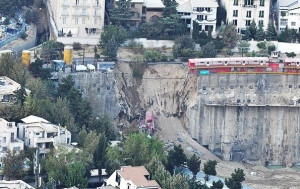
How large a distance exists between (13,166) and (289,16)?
46.2 metres

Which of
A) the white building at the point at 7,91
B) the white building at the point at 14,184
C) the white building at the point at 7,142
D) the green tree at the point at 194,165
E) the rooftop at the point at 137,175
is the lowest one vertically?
the green tree at the point at 194,165

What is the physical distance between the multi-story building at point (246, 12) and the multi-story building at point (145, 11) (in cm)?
741

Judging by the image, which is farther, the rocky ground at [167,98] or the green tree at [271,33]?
the green tree at [271,33]

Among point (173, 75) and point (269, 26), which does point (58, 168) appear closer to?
point (173, 75)

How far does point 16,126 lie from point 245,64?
29933 millimetres

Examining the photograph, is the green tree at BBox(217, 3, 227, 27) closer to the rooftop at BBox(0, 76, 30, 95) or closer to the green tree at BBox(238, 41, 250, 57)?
the green tree at BBox(238, 41, 250, 57)

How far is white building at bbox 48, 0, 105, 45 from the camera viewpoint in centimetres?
12656

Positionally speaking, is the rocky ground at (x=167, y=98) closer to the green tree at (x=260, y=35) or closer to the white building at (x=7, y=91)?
the green tree at (x=260, y=35)

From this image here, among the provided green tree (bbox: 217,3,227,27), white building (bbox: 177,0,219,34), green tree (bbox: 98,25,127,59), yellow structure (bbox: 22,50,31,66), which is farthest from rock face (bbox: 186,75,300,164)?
yellow structure (bbox: 22,50,31,66)

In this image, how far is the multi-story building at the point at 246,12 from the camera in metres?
130

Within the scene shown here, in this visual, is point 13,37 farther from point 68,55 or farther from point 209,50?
point 209,50

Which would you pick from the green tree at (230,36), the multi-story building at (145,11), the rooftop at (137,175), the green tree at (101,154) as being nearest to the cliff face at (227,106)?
the green tree at (230,36)

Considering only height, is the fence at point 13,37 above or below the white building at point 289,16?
below

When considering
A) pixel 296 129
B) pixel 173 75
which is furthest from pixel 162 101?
pixel 296 129
